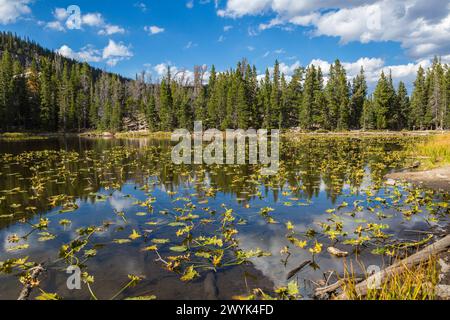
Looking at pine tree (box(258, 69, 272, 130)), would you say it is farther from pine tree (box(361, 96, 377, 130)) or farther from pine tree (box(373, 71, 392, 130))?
pine tree (box(373, 71, 392, 130))

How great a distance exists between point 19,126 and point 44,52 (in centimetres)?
12399

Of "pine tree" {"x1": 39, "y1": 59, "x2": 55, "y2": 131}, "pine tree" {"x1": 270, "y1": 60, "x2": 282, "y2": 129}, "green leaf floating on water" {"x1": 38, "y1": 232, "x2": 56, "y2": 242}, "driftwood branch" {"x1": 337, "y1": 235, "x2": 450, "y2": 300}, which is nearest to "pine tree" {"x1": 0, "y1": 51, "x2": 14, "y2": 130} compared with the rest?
"pine tree" {"x1": 39, "y1": 59, "x2": 55, "y2": 131}

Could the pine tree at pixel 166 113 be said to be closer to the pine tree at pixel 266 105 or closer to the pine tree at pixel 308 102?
the pine tree at pixel 266 105

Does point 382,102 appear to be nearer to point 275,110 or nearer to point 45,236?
point 275,110

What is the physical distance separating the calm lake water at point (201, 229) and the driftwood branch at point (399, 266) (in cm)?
45

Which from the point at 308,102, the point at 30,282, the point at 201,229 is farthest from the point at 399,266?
the point at 308,102

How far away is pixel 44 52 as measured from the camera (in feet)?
582

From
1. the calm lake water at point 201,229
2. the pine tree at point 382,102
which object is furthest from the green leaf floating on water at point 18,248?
the pine tree at point 382,102

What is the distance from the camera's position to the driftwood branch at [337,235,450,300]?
4.57 metres

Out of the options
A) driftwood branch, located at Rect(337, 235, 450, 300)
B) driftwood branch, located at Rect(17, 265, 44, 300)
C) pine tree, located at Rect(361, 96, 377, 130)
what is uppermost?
pine tree, located at Rect(361, 96, 377, 130)

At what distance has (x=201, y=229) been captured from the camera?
8.66 meters

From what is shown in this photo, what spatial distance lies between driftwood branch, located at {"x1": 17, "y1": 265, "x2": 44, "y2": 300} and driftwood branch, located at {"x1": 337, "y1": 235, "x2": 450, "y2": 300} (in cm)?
509

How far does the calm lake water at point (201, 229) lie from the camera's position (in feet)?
19.5
